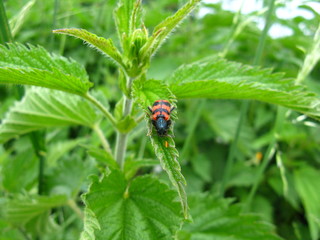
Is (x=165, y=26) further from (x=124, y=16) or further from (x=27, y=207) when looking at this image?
(x=27, y=207)

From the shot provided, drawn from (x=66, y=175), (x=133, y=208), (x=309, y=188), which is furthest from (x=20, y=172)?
(x=309, y=188)

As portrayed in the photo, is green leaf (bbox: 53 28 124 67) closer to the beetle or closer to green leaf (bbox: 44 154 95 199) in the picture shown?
the beetle

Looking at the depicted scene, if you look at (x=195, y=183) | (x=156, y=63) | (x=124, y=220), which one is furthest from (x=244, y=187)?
(x=124, y=220)

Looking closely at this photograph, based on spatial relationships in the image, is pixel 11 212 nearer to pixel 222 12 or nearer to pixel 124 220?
pixel 124 220

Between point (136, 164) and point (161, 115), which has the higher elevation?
point (161, 115)

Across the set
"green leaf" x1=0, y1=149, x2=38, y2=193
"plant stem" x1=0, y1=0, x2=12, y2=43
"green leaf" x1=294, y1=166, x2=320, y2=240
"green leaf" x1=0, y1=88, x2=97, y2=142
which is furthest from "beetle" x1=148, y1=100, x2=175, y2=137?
"green leaf" x1=294, y1=166, x2=320, y2=240
